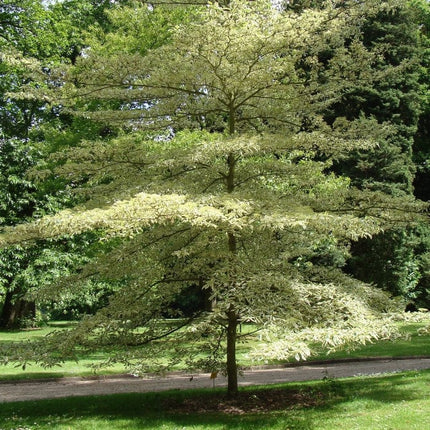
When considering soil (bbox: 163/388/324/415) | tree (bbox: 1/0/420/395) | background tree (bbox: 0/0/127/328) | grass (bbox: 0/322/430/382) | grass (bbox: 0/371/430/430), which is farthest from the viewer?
background tree (bbox: 0/0/127/328)

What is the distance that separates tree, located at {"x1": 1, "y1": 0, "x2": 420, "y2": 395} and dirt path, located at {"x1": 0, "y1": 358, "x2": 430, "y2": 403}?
2983 millimetres

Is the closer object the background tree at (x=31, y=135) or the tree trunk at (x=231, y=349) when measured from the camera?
the tree trunk at (x=231, y=349)

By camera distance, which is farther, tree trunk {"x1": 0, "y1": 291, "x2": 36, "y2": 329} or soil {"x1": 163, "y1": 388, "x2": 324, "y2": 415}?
tree trunk {"x1": 0, "y1": 291, "x2": 36, "y2": 329}

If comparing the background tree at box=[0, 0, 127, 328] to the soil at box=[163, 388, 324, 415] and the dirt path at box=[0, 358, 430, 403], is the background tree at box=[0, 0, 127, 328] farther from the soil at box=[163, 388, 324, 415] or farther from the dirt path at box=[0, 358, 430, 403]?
the soil at box=[163, 388, 324, 415]

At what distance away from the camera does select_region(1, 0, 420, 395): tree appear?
19.0 ft

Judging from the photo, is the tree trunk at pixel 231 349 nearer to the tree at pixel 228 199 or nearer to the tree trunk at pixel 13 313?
the tree at pixel 228 199

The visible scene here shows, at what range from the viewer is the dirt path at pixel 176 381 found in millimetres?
9797

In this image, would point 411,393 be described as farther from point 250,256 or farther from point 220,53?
point 220,53

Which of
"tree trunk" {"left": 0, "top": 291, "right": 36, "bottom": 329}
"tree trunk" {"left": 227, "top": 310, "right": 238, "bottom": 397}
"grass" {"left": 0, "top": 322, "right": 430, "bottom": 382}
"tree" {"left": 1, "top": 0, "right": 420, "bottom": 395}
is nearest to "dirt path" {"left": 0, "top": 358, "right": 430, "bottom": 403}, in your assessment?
"grass" {"left": 0, "top": 322, "right": 430, "bottom": 382}

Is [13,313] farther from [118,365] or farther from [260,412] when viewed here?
[260,412]

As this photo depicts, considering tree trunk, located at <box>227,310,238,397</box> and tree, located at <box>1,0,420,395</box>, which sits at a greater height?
tree, located at <box>1,0,420,395</box>

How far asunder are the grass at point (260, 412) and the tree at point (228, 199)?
871 mm

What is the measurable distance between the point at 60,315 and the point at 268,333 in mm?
29663

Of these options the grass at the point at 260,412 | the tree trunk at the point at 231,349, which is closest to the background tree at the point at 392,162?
the grass at the point at 260,412
